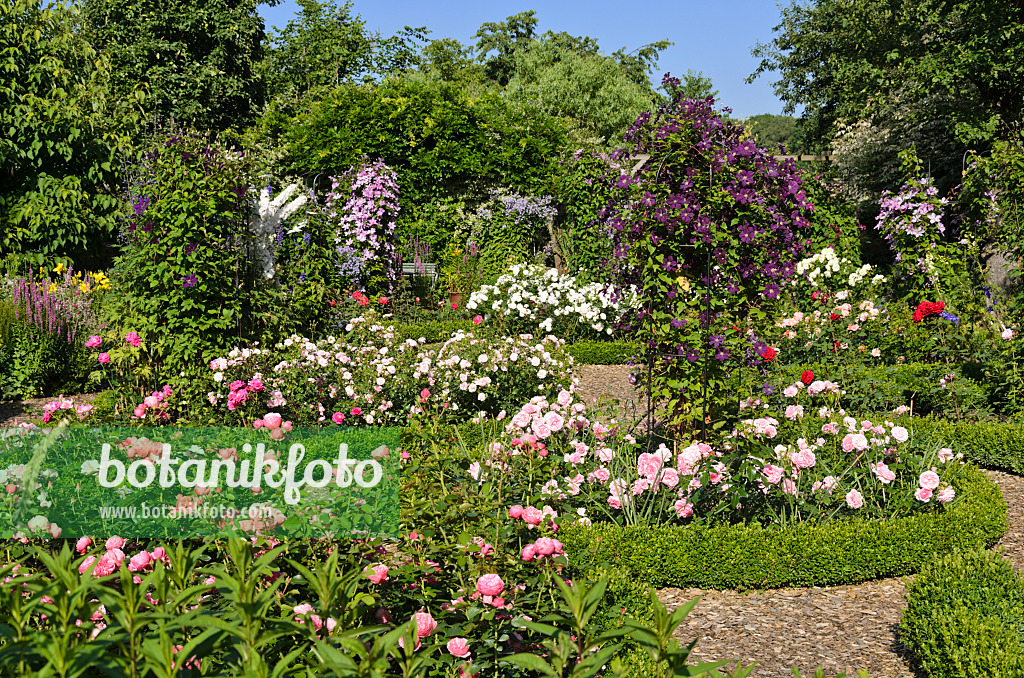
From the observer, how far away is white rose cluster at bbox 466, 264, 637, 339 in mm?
9320

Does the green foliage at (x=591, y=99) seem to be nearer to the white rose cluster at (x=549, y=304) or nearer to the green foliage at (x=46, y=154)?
the white rose cluster at (x=549, y=304)

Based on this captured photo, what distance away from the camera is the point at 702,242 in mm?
4746

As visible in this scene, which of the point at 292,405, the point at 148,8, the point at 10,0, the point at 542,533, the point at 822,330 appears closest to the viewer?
the point at 542,533

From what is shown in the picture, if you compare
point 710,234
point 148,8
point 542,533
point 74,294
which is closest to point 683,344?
point 710,234

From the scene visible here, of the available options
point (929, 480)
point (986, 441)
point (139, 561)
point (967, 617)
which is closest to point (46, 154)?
point (139, 561)

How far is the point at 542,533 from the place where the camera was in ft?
10.0

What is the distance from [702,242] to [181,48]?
1840 centimetres

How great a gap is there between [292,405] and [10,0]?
8.49 meters

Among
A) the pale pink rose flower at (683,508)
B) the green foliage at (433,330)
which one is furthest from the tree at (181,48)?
the pale pink rose flower at (683,508)

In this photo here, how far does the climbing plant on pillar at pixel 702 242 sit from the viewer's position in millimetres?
4703

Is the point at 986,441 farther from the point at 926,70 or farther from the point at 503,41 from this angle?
the point at 503,41

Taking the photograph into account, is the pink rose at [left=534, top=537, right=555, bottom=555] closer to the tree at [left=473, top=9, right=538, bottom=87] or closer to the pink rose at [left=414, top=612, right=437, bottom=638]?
the pink rose at [left=414, top=612, right=437, bottom=638]

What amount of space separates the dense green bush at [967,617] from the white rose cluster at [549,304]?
20.0 ft

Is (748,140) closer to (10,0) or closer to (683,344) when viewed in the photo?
(683,344)
